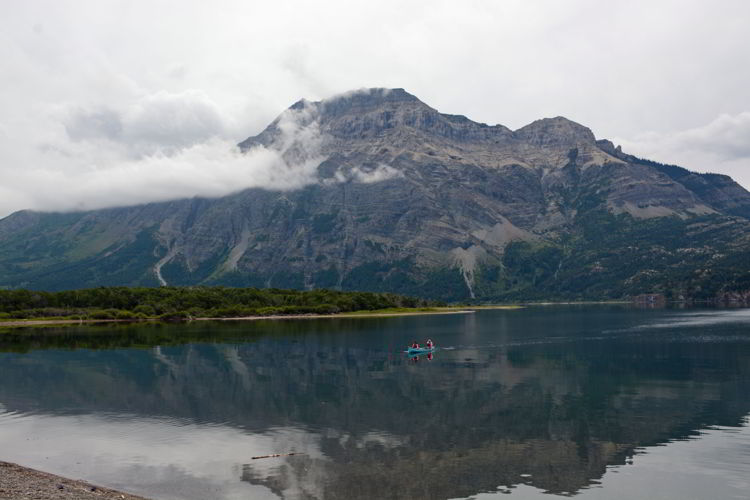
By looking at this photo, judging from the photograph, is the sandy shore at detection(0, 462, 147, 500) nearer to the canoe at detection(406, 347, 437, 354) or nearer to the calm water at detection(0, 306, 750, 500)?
the calm water at detection(0, 306, 750, 500)

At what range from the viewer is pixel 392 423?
54219 mm

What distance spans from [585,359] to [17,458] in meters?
84.8

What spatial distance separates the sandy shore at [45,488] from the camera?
32.1 meters

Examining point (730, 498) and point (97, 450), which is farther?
point (97, 450)

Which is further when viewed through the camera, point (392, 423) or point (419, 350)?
point (419, 350)

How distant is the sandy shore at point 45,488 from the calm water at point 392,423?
208 centimetres

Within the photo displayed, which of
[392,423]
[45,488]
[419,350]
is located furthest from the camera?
[419,350]

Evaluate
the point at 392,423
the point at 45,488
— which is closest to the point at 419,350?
the point at 392,423

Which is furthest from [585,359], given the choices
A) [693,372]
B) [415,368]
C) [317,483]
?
[317,483]

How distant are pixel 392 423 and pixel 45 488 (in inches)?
1145

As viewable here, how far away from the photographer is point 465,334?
166 metres

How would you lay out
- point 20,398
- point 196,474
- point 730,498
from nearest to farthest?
point 730,498, point 196,474, point 20,398

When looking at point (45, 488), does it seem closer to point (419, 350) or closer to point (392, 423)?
point (392, 423)

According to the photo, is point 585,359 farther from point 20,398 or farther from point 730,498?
point 20,398
